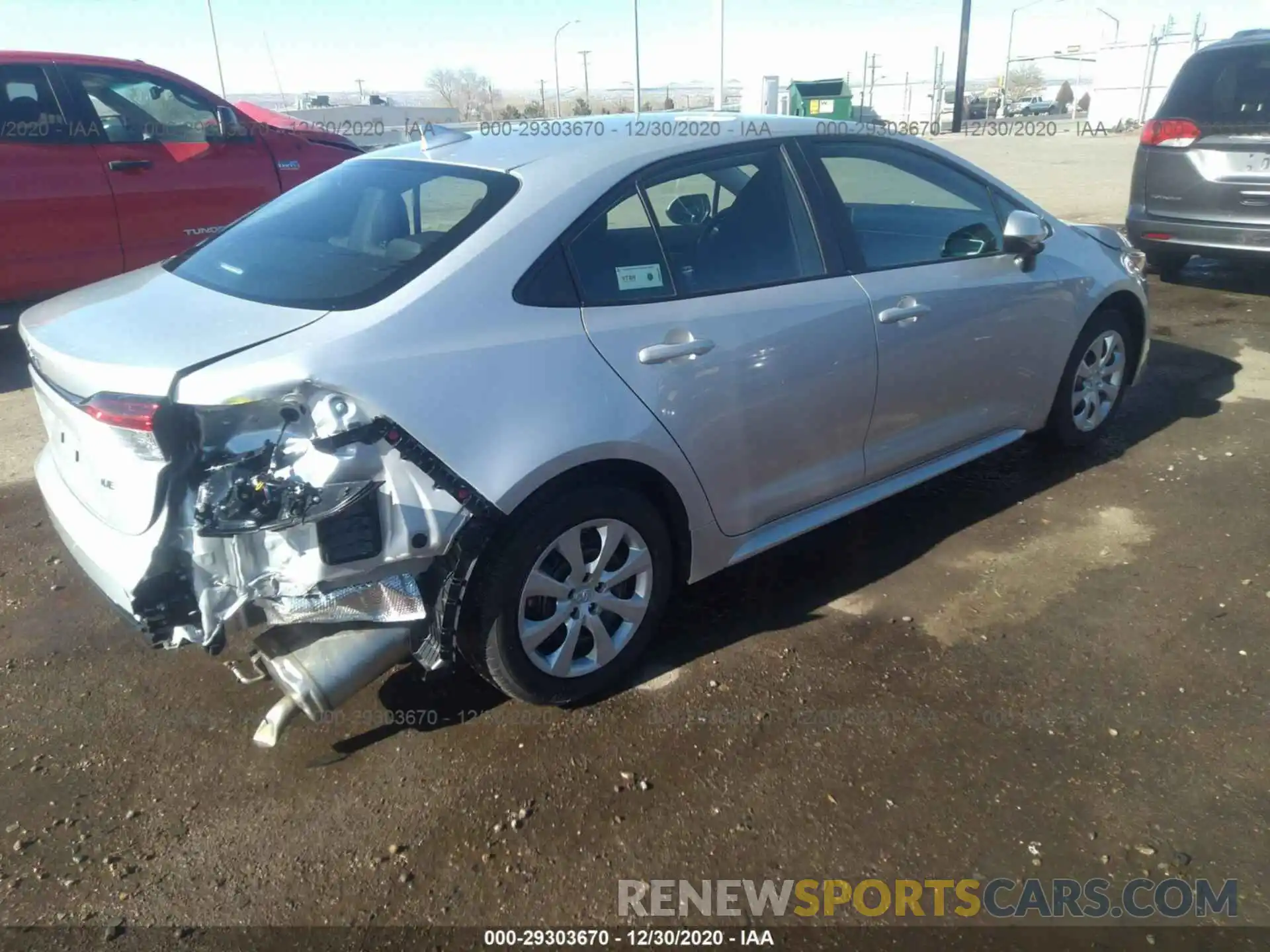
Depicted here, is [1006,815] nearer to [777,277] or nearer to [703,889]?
[703,889]

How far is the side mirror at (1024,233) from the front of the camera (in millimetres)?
3836

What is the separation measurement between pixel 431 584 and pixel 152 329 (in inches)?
40.8

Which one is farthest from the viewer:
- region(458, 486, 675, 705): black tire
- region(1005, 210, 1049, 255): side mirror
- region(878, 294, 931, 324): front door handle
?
region(1005, 210, 1049, 255): side mirror

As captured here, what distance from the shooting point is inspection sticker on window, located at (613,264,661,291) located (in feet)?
9.43

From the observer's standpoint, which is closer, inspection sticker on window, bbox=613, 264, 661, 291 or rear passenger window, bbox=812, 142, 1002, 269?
inspection sticker on window, bbox=613, 264, 661, 291

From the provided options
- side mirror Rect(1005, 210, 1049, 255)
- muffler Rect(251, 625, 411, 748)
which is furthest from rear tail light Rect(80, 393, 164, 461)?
side mirror Rect(1005, 210, 1049, 255)

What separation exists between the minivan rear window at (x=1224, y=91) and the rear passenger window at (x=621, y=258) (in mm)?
6230

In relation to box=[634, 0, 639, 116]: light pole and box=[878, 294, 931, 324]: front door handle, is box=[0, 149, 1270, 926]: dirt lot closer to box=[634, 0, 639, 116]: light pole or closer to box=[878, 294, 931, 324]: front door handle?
box=[878, 294, 931, 324]: front door handle

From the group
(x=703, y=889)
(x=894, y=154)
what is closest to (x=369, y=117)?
(x=894, y=154)

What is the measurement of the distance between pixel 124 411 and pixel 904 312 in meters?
2.56

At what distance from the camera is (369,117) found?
30.5m

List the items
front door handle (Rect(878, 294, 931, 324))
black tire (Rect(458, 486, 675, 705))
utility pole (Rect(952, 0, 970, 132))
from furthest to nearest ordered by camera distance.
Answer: utility pole (Rect(952, 0, 970, 132))
front door handle (Rect(878, 294, 931, 324))
black tire (Rect(458, 486, 675, 705))

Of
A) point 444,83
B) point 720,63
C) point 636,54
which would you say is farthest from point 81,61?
point 444,83

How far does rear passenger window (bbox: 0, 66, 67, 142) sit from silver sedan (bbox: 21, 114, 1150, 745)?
13.1 feet
